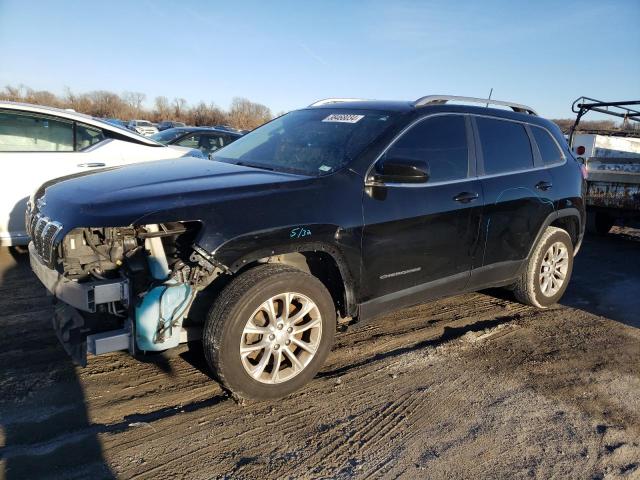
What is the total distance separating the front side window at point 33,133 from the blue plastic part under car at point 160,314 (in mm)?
3905

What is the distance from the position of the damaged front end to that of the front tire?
225 mm

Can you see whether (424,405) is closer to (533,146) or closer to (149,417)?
(149,417)

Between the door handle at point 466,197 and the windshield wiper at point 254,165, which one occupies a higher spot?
the windshield wiper at point 254,165

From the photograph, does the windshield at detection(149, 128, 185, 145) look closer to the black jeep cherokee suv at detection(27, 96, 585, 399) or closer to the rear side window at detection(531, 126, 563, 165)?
the black jeep cherokee suv at detection(27, 96, 585, 399)

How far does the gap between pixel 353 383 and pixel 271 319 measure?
0.80 metres

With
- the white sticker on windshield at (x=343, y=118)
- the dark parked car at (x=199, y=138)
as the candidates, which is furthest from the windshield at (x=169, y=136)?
the white sticker on windshield at (x=343, y=118)

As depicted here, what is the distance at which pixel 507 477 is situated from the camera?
2.52 m

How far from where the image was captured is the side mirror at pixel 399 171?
332 centimetres

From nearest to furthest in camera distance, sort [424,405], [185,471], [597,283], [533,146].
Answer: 1. [185,471]
2. [424,405]
3. [533,146]
4. [597,283]

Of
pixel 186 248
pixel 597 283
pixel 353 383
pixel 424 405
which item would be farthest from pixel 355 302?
pixel 597 283

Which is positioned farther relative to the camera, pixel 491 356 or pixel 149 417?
pixel 491 356

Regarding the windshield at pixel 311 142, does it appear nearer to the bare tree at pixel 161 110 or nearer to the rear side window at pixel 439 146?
the rear side window at pixel 439 146

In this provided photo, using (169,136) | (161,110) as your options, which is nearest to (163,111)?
(161,110)

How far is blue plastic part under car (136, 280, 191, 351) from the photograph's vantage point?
279 centimetres
